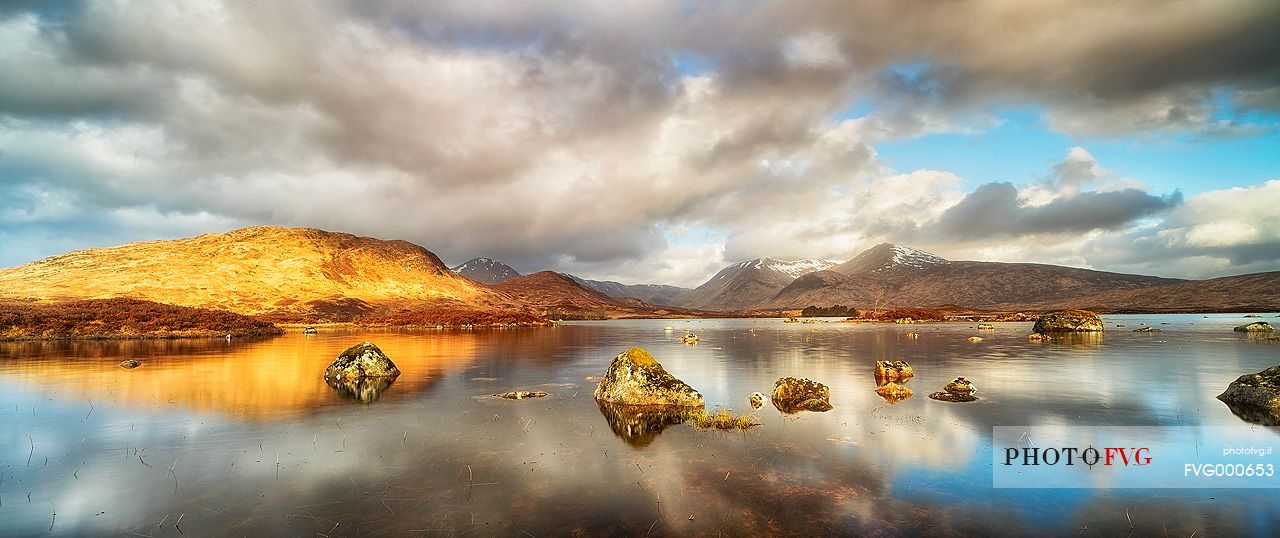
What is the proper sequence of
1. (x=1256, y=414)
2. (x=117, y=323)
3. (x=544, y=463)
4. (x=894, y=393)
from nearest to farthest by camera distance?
(x=544, y=463) → (x=1256, y=414) → (x=894, y=393) → (x=117, y=323)

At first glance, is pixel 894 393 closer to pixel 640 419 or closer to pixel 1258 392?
pixel 640 419

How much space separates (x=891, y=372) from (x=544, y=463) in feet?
65.7

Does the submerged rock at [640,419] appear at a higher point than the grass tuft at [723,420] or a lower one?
lower

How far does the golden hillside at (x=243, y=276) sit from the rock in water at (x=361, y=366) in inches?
4497

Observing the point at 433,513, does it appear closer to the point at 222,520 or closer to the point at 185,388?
the point at 222,520

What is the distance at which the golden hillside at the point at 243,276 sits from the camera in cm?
10931

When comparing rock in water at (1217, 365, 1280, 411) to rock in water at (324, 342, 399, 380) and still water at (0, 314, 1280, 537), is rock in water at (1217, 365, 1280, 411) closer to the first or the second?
still water at (0, 314, 1280, 537)

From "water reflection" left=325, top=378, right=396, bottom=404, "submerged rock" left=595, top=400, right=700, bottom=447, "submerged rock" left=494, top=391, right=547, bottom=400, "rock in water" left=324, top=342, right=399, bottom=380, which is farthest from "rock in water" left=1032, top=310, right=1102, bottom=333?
"water reflection" left=325, top=378, right=396, bottom=404

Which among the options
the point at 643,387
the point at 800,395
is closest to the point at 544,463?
the point at 643,387

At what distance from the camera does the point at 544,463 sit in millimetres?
11953

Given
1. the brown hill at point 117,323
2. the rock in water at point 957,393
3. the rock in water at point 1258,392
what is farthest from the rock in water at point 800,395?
the brown hill at point 117,323

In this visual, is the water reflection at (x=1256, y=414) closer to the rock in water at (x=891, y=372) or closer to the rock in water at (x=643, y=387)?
the rock in water at (x=891, y=372)

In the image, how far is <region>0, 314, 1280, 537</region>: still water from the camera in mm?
8406

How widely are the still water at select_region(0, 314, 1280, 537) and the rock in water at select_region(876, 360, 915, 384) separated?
2.74 ft
